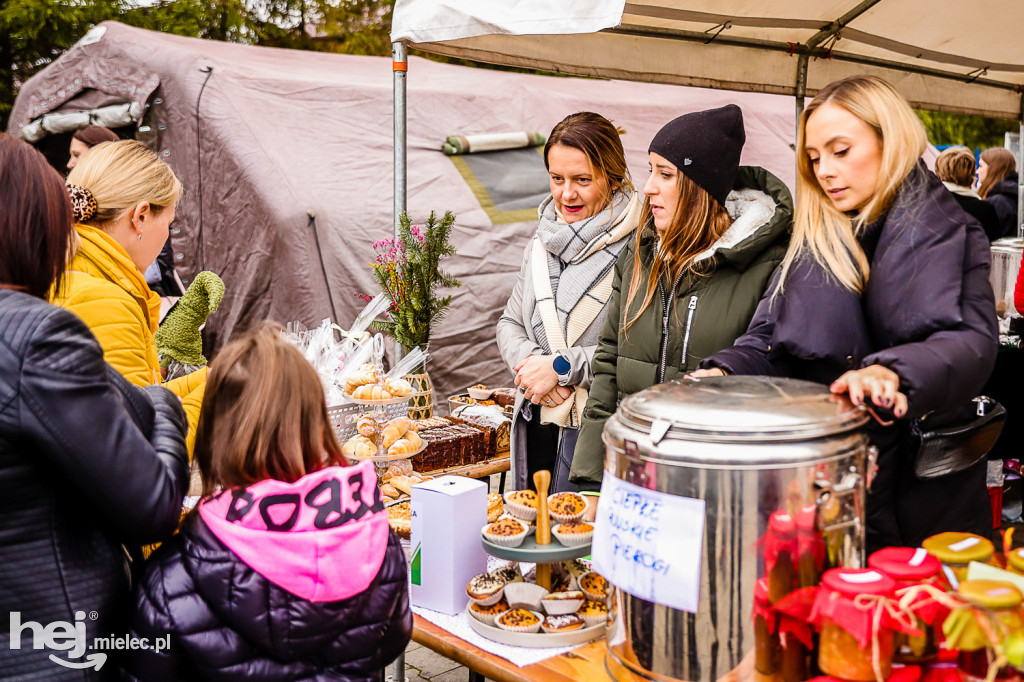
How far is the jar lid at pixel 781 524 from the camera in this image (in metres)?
1.27

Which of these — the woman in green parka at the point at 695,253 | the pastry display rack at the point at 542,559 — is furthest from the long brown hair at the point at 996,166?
the pastry display rack at the point at 542,559

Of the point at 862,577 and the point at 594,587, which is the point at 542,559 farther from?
the point at 862,577

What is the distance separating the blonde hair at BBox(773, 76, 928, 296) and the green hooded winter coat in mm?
Result: 477

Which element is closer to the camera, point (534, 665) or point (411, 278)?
point (534, 665)

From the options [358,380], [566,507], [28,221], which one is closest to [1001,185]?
[358,380]

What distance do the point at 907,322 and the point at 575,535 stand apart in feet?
2.37

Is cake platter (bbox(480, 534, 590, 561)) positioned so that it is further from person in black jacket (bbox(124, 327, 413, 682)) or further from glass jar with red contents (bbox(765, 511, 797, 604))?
glass jar with red contents (bbox(765, 511, 797, 604))

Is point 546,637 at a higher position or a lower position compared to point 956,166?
lower

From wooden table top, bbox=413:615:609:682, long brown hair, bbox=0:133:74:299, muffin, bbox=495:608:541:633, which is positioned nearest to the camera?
long brown hair, bbox=0:133:74:299

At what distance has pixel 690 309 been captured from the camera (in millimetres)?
2162

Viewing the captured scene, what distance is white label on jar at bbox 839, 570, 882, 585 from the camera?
121cm

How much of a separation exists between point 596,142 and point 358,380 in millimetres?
1086

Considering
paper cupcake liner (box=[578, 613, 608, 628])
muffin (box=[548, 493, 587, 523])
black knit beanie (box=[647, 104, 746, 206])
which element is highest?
black knit beanie (box=[647, 104, 746, 206])

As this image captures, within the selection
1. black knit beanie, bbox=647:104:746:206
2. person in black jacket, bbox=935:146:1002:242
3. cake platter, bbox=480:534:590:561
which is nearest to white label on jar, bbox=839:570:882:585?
cake platter, bbox=480:534:590:561
